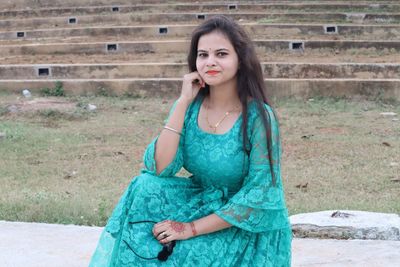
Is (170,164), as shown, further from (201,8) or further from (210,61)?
(201,8)

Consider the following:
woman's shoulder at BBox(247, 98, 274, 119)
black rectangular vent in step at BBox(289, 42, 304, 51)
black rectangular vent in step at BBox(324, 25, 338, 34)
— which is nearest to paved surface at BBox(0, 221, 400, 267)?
woman's shoulder at BBox(247, 98, 274, 119)

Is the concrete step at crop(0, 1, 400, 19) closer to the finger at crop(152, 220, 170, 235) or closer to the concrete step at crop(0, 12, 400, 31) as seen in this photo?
the concrete step at crop(0, 12, 400, 31)

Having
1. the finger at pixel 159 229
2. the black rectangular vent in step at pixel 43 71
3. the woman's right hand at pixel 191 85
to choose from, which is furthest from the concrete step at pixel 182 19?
the finger at pixel 159 229

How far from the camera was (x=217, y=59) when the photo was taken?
213cm

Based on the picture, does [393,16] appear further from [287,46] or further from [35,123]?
[35,123]

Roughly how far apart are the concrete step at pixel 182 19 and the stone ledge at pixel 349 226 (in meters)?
8.98

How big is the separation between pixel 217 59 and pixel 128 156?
3820mm

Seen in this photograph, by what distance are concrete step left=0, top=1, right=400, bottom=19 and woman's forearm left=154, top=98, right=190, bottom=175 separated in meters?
12.0

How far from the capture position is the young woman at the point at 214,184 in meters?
2.00

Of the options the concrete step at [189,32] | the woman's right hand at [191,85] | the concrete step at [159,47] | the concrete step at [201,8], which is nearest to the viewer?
the woman's right hand at [191,85]

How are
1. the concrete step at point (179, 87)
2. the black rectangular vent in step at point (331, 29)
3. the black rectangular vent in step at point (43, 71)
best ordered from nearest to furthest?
the concrete step at point (179, 87) → the black rectangular vent in step at point (43, 71) → the black rectangular vent in step at point (331, 29)

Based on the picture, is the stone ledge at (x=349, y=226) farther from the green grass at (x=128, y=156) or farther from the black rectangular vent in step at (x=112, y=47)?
the black rectangular vent in step at (x=112, y=47)

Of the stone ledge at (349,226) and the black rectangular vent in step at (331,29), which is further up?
the black rectangular vent in step at (331,29)

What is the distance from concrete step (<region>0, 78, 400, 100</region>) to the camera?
332 inches
